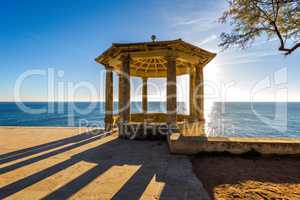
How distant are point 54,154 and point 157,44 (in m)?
7.19

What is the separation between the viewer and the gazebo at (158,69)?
9773mm

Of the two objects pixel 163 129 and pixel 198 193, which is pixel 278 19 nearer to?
pixel 198 193

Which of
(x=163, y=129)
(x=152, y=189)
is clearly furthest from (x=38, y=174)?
(x=163, y=129)

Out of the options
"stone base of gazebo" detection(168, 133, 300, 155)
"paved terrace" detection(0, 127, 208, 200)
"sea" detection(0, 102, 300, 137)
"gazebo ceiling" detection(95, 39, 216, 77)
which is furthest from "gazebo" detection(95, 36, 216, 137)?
"sea" detection(0, 102, 300, 137)

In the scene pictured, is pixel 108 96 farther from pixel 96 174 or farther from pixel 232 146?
A: pixel 232 146

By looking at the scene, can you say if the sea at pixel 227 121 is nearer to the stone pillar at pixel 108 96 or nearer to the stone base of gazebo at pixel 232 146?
the stone pillar at pixel 108 96

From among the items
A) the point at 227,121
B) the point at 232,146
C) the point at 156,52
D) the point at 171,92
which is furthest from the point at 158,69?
the point at 227,121

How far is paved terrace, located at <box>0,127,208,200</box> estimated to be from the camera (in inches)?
157

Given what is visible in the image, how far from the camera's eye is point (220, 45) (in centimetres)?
632

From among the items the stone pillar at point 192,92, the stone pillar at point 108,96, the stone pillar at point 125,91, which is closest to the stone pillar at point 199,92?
the stone pillar at point 192,92

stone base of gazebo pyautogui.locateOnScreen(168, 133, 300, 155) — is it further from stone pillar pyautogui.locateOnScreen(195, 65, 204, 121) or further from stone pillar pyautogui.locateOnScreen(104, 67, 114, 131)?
stone pillar pyautogui.locateOnScreen(104, 67, 114, 131)

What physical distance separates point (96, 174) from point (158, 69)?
12.1 m

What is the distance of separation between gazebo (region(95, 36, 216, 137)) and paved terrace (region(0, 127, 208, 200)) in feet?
9.25

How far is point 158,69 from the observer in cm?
1591
